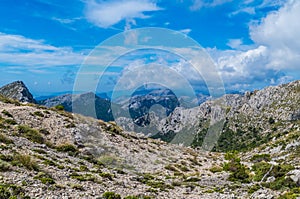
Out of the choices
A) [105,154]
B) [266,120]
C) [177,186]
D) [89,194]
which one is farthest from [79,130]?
[266,120]

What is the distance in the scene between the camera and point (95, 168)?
101ft

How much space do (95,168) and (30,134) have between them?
35.6 ft

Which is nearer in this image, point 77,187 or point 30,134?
point 77,187

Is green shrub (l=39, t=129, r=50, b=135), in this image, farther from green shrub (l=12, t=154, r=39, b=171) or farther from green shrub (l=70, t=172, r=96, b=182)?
green shrub (l=70, t=172, r=96, b=182)

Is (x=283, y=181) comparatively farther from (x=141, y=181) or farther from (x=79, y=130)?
(x=79, y=130)

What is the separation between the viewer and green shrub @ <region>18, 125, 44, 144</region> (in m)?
34.2

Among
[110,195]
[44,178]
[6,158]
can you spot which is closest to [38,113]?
[6,158]

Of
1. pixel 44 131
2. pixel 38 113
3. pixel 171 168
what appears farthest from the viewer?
pixel 38 113

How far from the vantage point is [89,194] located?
802 inches

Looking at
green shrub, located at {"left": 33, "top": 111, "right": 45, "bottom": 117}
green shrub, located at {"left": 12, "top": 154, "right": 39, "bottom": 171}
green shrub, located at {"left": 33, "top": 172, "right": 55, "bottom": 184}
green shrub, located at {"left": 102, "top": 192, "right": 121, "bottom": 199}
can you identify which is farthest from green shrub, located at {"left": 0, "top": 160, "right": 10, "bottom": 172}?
green shrub, located at {"left": 33, "top": 111, "right": 45, "bottom": 117}

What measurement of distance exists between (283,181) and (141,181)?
1599 cm

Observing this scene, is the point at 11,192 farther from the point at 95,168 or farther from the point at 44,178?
the point at 95,168

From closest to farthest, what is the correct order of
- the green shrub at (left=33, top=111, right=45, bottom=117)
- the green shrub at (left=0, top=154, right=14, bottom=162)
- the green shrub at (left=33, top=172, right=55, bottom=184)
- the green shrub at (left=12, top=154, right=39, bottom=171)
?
the green shrub at (left=33, top=172, right=55, bottom=184) → the green shrub at (left=12, top=154, right=39, bottom=171) → the green shrub at (left=0, top=154, right=14, bottom=162) → the green shrub at (left=33, top=111, right=45, bottom=117)

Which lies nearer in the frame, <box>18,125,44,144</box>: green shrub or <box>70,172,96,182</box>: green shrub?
<box>70,172,96,182</box>: green shrub
